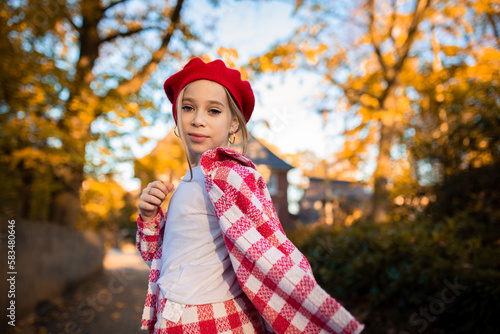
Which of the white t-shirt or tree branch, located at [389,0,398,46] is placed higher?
tree branch, located at [389,0,398,46]

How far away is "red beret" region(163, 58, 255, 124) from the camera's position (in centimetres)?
145

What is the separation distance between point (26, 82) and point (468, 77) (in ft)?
29.5

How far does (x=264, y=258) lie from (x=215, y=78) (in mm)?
777

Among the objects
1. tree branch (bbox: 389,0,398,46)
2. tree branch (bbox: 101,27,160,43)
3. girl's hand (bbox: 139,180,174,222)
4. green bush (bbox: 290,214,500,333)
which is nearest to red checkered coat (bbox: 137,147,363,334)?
girl's hand (bbox: 139,180,174,222)

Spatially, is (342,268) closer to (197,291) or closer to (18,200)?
(197,291)

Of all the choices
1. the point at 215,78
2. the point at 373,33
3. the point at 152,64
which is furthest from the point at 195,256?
the point at 373,33

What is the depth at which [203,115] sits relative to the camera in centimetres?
145

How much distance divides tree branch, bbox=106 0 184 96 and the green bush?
4.61m

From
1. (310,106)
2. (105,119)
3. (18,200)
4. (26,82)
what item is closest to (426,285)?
(105,119)

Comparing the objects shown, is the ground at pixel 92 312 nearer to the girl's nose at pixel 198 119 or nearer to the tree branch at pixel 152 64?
the tree branch at pixel 152 64

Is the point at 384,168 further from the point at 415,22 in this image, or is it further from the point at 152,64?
the point at 152,64

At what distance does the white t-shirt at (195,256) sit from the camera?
4.11 ft

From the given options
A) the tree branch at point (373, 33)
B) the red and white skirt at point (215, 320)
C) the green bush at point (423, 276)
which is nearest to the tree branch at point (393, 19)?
the tree branch at point (373, 33)

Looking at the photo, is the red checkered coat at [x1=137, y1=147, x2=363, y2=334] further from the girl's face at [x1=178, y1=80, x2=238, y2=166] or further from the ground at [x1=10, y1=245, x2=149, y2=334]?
the ground at [x1=10, y1=245, x2=149, y2=334]
